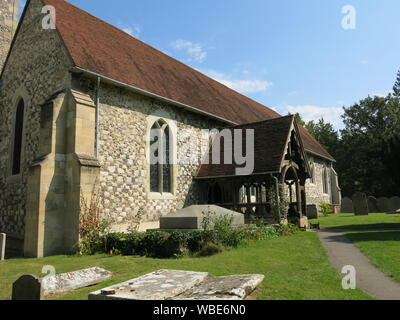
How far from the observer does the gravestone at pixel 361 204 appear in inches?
954

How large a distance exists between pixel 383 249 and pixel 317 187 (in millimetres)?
21490

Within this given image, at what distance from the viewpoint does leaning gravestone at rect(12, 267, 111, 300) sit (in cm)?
505

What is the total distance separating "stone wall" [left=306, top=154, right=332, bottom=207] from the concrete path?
16.8m

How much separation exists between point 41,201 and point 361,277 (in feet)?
31.6

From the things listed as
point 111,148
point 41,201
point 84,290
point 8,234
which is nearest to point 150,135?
point 111,148

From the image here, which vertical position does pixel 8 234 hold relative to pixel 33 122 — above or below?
below

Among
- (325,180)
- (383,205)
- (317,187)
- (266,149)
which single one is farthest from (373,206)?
(266,149)

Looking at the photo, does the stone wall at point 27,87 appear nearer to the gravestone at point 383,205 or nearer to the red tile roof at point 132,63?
the red tile roof at point 132,63

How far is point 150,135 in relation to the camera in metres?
14.9

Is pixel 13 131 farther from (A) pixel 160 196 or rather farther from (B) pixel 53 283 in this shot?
(B) pixel 53 283

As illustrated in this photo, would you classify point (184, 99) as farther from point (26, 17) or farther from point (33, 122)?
point (26, 17)

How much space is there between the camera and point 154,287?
5.17 metres
